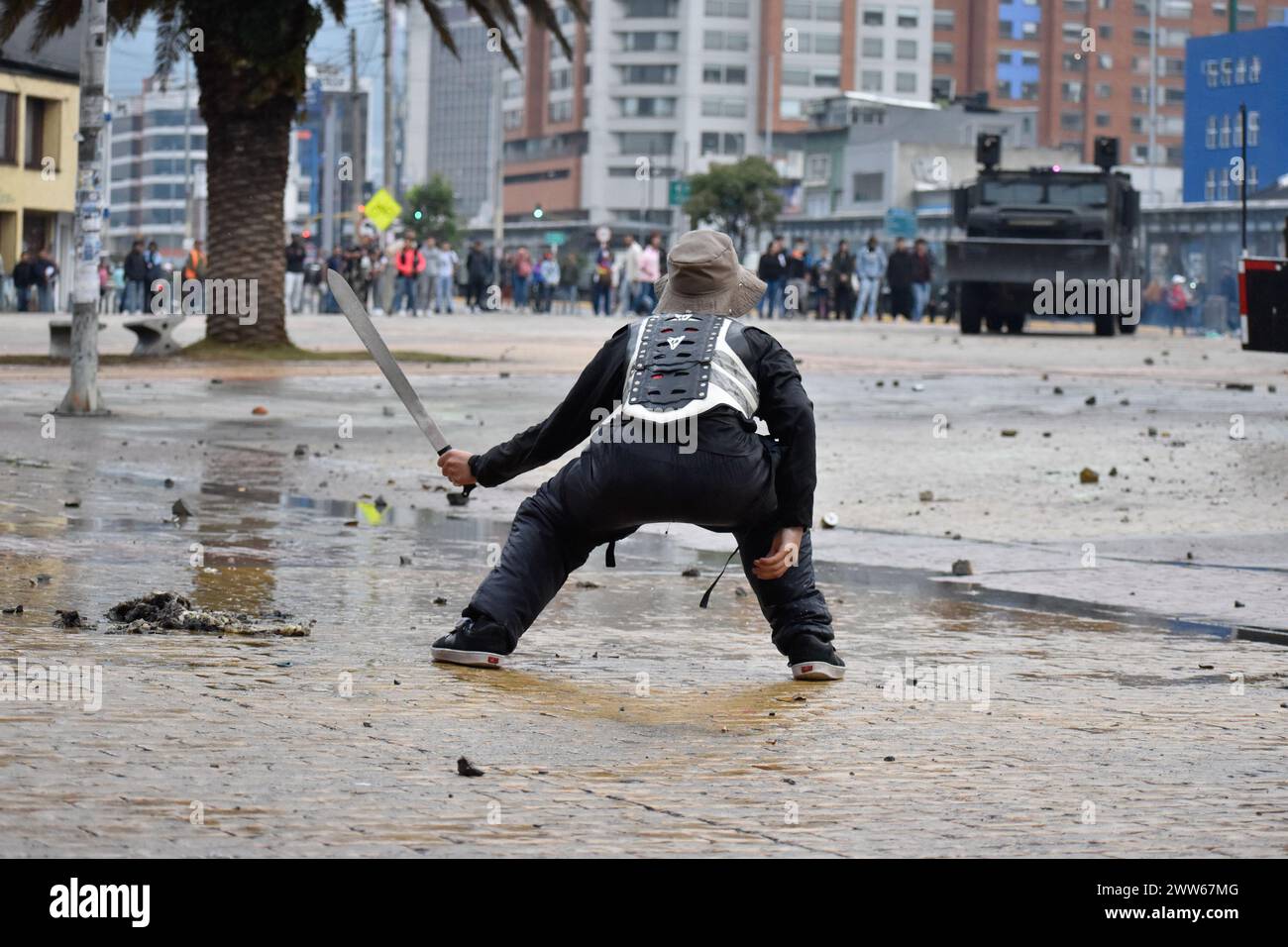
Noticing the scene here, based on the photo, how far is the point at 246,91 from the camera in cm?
2348

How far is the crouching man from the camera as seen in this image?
241 inches

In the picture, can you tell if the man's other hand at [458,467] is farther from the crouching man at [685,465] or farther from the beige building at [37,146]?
the beige building at [37,146]

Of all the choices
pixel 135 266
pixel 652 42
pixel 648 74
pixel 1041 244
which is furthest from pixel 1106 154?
pixel 648 74

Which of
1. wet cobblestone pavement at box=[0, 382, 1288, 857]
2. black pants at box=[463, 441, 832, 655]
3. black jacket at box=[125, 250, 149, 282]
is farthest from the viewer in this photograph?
black jacket at box=[125, 250, 149, 282]

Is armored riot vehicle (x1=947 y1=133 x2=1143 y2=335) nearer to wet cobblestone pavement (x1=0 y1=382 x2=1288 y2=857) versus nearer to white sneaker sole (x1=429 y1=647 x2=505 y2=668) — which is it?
wet cobblestone pavement (x1=0 y1=382 x2=1288 y2=857)

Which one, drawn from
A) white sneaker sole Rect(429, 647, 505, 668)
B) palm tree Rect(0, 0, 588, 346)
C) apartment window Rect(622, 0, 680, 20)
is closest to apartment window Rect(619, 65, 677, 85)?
apartment window Rect(622, 0, 680, 20)

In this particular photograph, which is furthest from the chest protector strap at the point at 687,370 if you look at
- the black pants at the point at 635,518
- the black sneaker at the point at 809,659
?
the black sneaker at the point at 809,659

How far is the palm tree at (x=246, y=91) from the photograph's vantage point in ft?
74.9

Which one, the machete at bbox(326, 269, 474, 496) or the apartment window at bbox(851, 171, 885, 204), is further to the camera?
the apartment window at bbox(851, 171, 885, 204)

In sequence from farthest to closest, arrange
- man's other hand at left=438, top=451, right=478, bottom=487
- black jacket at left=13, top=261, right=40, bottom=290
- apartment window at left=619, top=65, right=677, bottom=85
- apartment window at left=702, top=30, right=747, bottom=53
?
1. apartment window at left=619, top=65, right=677, bottom=85
2. apartment window at left=702, top=30, right=747, bottom=53
3. black jacket at left=13, top=261, right=40, bottom=290
4. man's other hand at left=438, top=451, right=478, bottom=487

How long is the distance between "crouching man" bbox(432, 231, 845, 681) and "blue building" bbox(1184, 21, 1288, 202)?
3136 inches

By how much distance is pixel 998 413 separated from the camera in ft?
55.8
